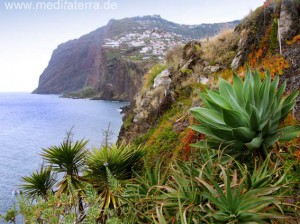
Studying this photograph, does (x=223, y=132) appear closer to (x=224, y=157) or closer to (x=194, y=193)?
(x=224, y=157)

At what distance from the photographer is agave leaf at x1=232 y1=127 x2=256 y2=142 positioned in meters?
3.51

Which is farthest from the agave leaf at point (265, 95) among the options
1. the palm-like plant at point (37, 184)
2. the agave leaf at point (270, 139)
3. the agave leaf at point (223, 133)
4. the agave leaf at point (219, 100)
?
the palm-like plant at point (37, 184)

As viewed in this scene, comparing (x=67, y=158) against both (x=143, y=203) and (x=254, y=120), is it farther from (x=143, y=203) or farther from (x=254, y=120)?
(x=254, y=120)

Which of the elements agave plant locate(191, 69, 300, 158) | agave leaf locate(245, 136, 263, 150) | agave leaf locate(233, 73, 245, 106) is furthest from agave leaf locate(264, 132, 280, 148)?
agave leaf locate(233, 73, 245, 106)

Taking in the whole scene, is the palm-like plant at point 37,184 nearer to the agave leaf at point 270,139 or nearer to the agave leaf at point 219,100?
the agave leaf at point 219,100

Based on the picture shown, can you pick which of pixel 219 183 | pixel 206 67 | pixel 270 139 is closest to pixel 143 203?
pixel 219 183

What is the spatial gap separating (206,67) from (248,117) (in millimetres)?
8050

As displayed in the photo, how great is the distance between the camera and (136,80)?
132 meters

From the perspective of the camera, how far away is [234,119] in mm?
3574

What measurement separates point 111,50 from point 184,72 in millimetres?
173854

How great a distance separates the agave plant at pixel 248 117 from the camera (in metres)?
3.56

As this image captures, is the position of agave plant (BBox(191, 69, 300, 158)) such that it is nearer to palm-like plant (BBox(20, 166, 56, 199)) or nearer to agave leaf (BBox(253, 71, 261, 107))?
agave leaf (BBox(253, 71, 261, 107))

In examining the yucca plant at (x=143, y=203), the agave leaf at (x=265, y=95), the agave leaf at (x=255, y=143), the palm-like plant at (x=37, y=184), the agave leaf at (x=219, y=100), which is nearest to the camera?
the yucca plant at (x=143, y=203)

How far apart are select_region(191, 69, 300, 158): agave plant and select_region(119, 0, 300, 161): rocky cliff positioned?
154 centimetres
